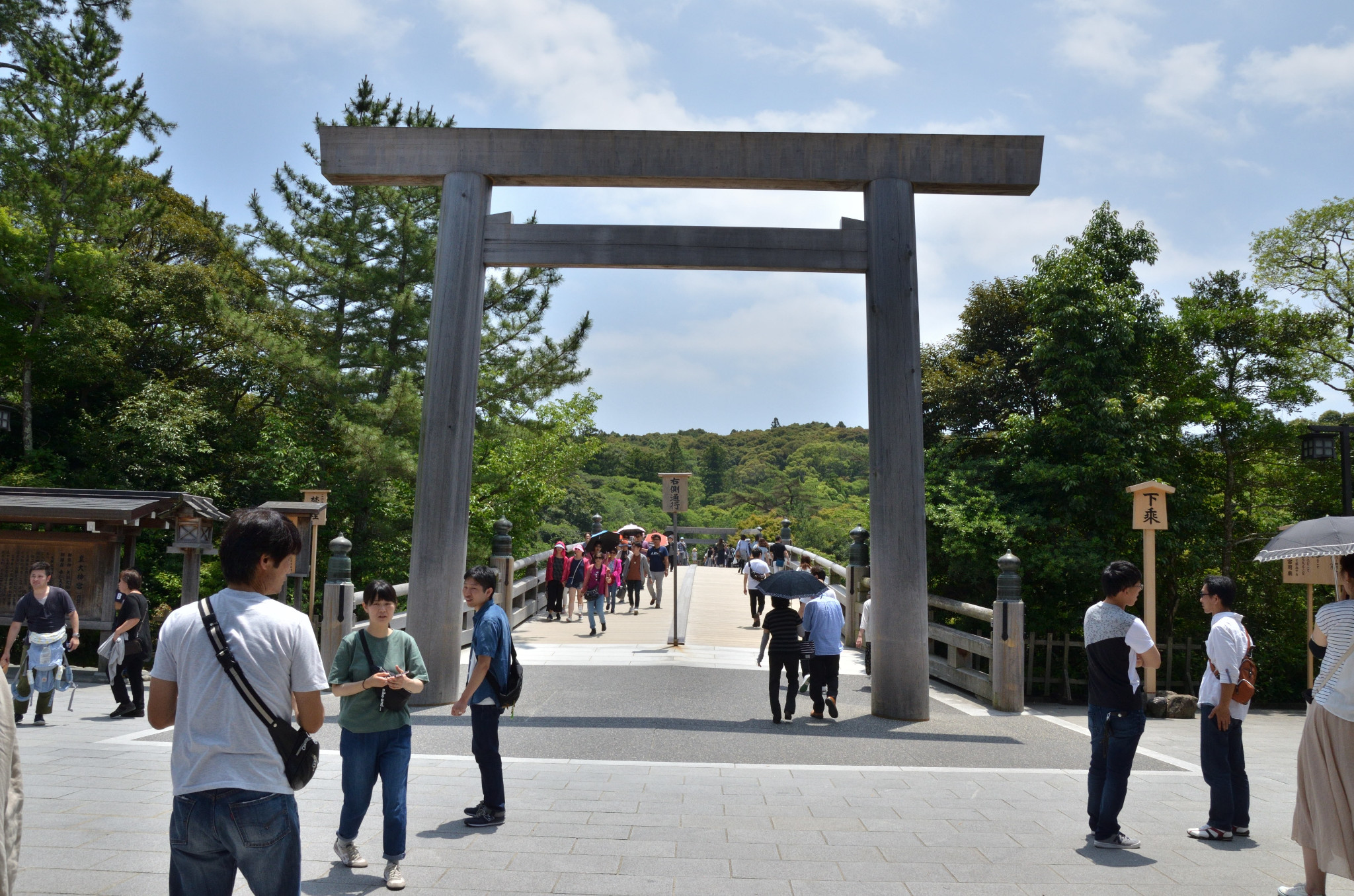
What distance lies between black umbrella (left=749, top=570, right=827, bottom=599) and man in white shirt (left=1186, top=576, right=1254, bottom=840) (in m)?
3.90

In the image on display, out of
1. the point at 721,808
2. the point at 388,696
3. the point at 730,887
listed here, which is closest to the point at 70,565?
the point at 388,696

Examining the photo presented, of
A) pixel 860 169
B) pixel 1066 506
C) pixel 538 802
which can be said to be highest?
pixel 860 169

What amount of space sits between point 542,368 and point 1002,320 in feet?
34.6

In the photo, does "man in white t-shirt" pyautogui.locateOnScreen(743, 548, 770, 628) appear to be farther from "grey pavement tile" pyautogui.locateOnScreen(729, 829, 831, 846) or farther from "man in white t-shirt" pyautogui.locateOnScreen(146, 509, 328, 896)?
"man in white t-shirt" pyautogui.locateOnScreen(146, 509, 328, 896)

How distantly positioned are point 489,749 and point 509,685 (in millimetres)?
385

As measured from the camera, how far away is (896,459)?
348 inches

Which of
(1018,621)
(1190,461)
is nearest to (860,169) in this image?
(1018,621)

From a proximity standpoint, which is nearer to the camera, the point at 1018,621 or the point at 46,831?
the point at 46,831

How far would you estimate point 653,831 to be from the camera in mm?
5086

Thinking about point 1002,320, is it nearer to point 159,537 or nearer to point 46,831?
point 46,831

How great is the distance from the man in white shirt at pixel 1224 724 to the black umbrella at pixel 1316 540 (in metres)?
0.38

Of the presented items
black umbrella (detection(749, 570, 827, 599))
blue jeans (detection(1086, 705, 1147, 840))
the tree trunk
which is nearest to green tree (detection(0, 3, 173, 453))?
the tree trunk

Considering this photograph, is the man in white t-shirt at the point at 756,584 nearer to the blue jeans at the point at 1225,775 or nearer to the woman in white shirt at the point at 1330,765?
the blue jeans at the point at 1225,775

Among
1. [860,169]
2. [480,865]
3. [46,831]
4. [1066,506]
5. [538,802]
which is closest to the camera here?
[480,865]
